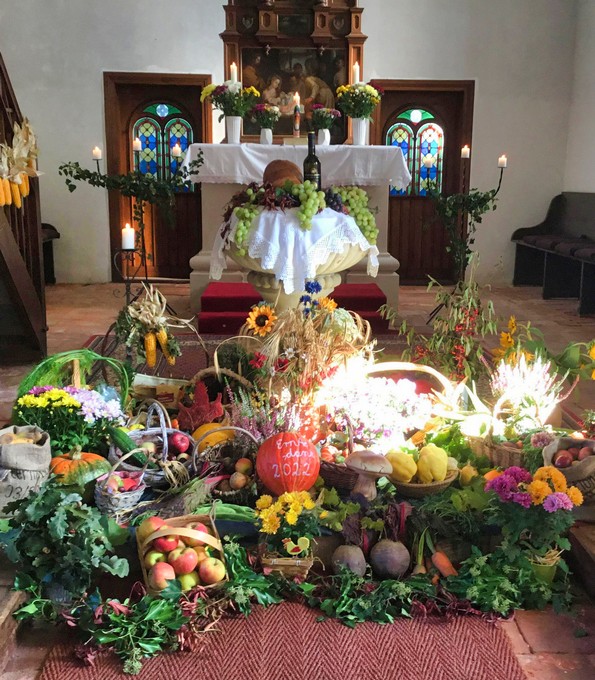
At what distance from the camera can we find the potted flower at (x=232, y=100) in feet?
23.5

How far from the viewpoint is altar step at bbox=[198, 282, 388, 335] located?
6.50 m

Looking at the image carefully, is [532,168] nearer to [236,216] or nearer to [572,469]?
[236,216]

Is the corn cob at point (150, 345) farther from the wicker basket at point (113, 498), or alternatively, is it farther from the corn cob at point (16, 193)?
the corn cob at point (16, 193)

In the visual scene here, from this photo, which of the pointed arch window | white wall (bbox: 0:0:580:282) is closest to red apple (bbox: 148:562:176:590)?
white wall (bbox: 0:0:580:282)

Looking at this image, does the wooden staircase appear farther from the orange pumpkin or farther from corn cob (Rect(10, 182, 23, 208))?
the orange pumpkin

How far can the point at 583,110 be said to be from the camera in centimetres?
895

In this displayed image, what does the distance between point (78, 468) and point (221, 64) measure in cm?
690

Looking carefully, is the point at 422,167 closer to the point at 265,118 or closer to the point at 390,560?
the point at 265,118

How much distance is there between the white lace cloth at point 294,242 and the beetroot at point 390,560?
2.30 metres

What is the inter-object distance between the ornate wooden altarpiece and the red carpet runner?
21.3ft

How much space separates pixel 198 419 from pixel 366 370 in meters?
0.83

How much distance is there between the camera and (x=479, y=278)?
9.82 meters

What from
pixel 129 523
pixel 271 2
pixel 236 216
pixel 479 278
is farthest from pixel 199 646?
pixel 479 278

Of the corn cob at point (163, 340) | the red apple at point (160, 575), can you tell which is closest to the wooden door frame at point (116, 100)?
the corn cob at point (163, 340)
